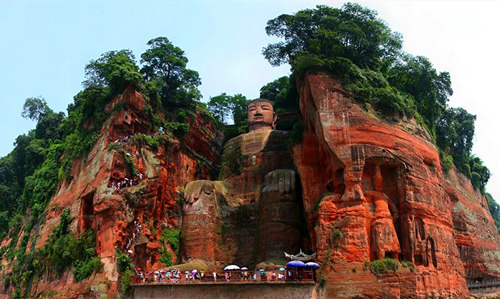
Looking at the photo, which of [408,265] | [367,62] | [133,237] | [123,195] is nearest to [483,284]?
[408,265]

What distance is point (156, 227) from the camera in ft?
116

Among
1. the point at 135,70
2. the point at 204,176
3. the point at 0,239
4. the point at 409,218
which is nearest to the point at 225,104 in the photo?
the point at 204,176

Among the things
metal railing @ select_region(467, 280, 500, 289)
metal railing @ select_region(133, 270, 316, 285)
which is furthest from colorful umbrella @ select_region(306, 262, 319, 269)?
metal railing @ select_region(467, 280, 500, 289)

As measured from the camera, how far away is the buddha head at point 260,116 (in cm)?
4403

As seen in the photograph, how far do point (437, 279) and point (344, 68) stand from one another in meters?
14.4

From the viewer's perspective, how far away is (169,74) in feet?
147

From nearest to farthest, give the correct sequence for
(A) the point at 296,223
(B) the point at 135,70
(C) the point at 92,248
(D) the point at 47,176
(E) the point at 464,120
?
(C) the point at 92,248 < (A) the point at 296,223 < (B) the point at 135,70 < (D) the point at 47,176 < (E) the point at 464,120

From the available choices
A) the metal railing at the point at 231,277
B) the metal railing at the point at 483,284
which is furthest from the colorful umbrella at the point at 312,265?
the metal railing at the point at 483,284

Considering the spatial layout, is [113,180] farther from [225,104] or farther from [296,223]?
[225,104]

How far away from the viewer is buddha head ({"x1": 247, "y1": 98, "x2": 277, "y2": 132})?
44.0 meters

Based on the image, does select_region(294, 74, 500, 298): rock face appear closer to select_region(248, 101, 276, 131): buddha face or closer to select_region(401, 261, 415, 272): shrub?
select_region(401, 261, 415, 272): shrub

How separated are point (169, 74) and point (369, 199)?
2257 cm

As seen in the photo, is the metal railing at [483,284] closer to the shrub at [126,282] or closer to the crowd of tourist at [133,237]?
the crowd of tourist at [133,237]

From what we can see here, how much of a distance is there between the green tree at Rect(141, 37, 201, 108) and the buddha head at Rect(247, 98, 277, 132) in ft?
17.1
